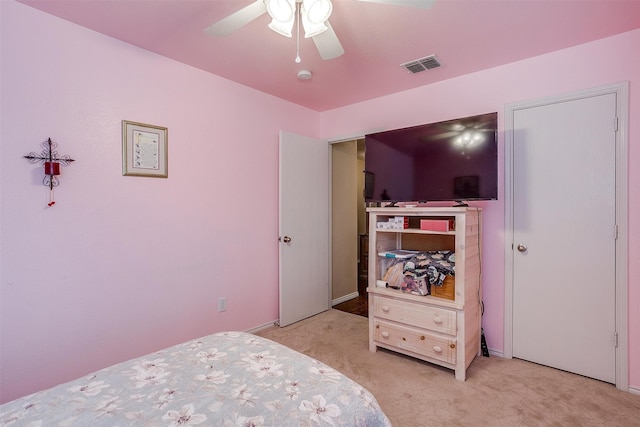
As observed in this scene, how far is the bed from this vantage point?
0.94 meters

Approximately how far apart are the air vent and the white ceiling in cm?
5

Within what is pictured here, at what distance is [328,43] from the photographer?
170cm

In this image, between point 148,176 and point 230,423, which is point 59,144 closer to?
point 148,176

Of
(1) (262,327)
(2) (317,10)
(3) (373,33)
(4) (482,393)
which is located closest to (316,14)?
(2) (317,10)

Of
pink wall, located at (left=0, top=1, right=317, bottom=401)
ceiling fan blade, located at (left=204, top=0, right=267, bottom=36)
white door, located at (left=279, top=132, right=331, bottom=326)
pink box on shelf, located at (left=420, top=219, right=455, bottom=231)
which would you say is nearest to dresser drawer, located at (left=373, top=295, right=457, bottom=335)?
pink box on shelf, located at (left=420, top=219, right=455, bottom=231)

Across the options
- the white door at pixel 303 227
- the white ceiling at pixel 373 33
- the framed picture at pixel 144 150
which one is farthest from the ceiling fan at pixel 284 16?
the white door at pixel 303 227

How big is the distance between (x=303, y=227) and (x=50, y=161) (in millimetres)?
2192

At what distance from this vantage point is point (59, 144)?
1952 millimetres

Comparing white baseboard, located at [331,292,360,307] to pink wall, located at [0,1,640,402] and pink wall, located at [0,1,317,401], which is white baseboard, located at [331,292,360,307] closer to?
pink wall, located at [0,1,640,402]

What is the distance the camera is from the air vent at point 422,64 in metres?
2.44

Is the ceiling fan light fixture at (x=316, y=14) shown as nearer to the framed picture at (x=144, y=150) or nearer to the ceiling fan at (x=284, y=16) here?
the ceiling fan at (x=284, y=16)

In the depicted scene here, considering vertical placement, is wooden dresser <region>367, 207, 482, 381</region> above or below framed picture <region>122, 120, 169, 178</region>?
below

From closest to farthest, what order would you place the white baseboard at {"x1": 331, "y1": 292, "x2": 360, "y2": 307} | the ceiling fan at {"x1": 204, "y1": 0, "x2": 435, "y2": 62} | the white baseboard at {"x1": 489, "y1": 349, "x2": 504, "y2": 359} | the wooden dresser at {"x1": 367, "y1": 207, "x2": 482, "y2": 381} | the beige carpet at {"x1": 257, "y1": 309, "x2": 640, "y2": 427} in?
the ceiling fan at {"x1": 204, "y1": 0, "x2": 435, "y2": 62} → the beige carpet at {"x1": 257, "y1": 309, "x2": 640, "y2": 427} → the wooden dresser at {"x1": 367, "y1": 207, "x2": 482, "y2": 381} → the white baseboard at {"x1": 489, "y1": 349, "x2": 504, "y2": 359} → the white baseboard at {"x1": 331, "y1": 292, "x2": 360, "y2": 307}

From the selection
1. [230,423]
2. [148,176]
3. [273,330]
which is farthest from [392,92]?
[230,423]
